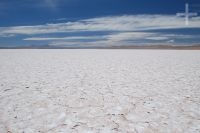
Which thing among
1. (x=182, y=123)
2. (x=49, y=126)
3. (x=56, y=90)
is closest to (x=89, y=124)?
(x=49, y=126)

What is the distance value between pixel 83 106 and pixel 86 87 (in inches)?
66.4

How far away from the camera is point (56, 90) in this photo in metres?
5.56

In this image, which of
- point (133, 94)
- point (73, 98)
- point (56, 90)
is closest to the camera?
point (73, 98)

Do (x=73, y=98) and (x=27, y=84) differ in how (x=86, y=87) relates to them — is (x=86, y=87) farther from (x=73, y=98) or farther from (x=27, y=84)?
(x=27, y=84)

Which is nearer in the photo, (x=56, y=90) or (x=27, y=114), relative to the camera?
(x=27, y=114)

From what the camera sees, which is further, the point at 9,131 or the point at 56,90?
the point at 56,90

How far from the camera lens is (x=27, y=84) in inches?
247

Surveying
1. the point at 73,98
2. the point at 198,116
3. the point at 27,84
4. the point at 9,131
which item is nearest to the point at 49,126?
the point at 9,131

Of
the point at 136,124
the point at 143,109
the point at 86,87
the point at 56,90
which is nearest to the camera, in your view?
the point at 136,124

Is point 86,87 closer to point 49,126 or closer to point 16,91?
point 16,91

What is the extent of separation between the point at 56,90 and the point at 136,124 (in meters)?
2.68

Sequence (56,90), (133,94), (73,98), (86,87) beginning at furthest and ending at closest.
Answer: (86,87)
(56,90)
(133,94)
(73,98)

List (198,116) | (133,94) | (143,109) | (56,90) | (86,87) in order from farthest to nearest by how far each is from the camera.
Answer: (86,87)
(56,90)
(133,94)
(143,109)
(198,116)

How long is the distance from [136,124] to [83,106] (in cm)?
119
